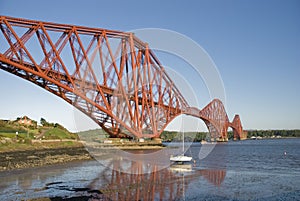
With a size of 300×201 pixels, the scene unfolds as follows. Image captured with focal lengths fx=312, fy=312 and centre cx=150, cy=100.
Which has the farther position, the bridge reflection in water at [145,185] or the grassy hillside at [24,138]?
the grassy hillside at [24,138]

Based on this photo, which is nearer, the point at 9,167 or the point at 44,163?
the point at 9,167

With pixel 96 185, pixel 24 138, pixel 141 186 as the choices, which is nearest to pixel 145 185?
pixel 141 186

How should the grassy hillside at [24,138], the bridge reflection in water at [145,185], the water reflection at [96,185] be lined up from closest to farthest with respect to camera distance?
the water reflection at [96,185] → the bridge reflection in water at [145,185] → the grassy hillside at [24,138]

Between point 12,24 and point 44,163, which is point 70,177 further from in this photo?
point 12,24

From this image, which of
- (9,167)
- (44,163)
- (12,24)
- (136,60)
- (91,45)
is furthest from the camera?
(136,60)

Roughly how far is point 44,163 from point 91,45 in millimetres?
21403

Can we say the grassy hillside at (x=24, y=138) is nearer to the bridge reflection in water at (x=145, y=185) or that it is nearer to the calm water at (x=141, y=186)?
the calm water at (x=141, y=186)

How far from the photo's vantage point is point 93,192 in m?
19.2

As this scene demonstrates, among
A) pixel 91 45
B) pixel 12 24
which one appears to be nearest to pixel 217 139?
pixel 91 45

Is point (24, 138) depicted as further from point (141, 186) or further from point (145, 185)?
point (141, 186)

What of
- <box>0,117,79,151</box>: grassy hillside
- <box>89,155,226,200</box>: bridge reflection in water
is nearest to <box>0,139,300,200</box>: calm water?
<box>89,155,226,200</box>: bridge reflection in water

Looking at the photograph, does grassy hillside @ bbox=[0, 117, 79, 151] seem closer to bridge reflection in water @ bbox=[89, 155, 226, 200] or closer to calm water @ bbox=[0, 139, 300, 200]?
calm water @ bbox=[0, 139, 300, 200]

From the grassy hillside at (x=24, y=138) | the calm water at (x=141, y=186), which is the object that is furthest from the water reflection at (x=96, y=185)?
the grassy hillside at (x=24, y=138)

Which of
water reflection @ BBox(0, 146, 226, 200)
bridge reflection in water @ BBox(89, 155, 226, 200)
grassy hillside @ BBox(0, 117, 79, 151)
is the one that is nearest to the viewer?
water reflection @ BBox(0, 146, 226, 200)
